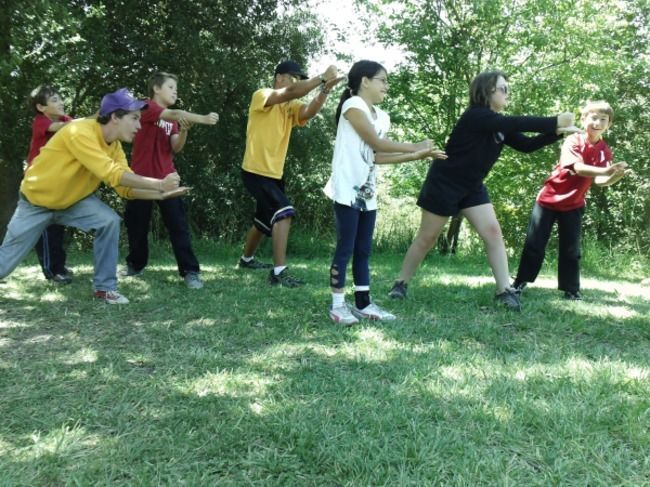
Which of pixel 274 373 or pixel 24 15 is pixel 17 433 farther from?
pixel 24 15

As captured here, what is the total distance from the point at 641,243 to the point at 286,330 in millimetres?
9942

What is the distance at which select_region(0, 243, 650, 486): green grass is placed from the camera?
6.46 feet

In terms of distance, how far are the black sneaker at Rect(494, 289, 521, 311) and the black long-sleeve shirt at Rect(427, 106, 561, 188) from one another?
2.95 ft

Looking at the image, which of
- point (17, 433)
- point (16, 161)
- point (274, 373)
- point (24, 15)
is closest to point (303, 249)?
point (16, 161)

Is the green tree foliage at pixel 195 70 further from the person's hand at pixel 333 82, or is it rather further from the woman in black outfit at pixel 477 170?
the woman in black outfit at pixel 477 170

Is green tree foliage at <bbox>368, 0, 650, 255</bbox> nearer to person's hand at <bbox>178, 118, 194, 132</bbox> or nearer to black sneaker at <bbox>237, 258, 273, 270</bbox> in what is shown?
black sneaker at <bbox>237, 258, 273, 270</bbox>

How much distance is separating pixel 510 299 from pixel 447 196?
3.10 ft

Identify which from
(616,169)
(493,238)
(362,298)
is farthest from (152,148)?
(616,169)

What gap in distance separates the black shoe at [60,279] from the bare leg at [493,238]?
145 inches

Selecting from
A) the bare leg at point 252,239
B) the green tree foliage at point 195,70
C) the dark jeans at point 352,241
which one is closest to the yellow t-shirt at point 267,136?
the bare leg at point 252,239

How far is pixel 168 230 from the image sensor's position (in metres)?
5.29

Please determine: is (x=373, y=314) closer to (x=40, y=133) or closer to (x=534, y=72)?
(x=40, y=133)

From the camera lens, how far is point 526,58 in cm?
1017

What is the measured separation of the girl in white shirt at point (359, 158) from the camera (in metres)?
3.69
